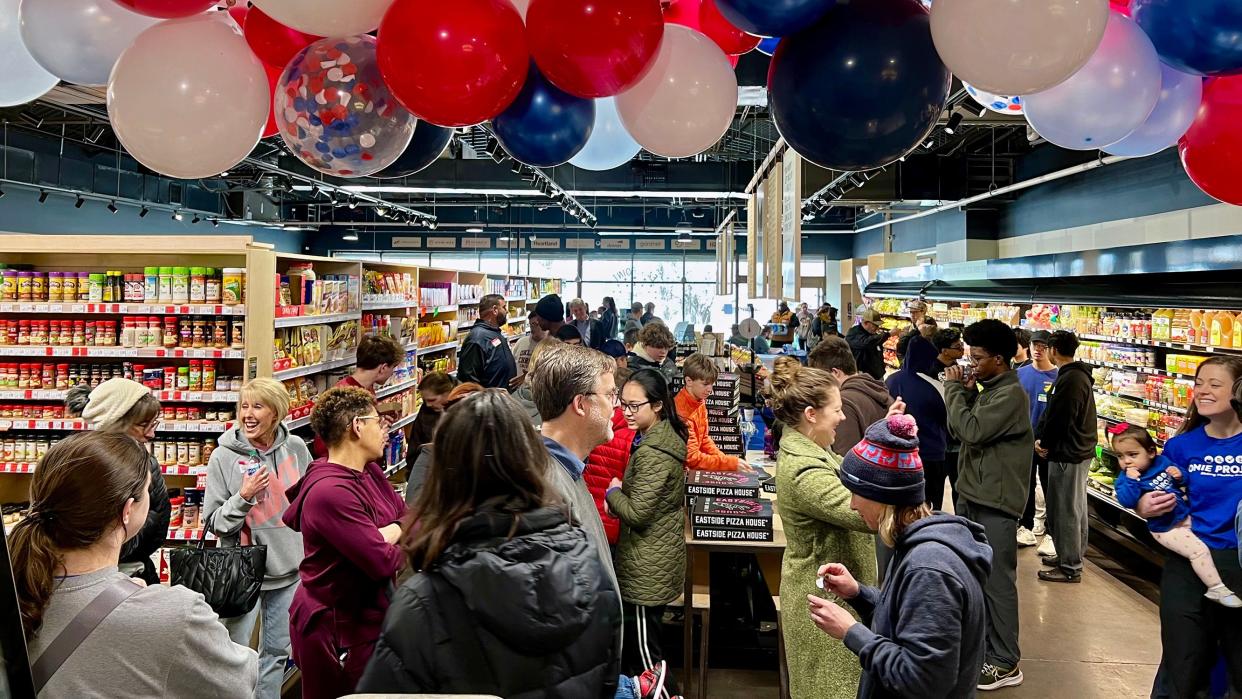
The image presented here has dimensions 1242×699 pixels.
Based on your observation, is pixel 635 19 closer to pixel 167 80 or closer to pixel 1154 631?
pixel 167 80

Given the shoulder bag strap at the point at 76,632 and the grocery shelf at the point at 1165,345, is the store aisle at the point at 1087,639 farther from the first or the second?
the shoulder bag strap at the point at 76,632

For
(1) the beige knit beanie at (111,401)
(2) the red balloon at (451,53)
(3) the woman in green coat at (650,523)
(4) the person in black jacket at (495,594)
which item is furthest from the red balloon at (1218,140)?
(1) the beige knit beanie at (111,401)

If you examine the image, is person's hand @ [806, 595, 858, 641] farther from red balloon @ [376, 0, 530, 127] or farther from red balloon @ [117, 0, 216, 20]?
red balloon @ [117, 0, 216, 20]

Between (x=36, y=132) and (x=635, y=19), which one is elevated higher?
(x=36, y=132)

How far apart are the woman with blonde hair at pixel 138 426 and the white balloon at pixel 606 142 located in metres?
2.03

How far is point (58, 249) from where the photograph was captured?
13.8 ft

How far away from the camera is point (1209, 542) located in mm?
3039

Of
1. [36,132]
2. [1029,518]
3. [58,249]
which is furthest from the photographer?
[36,132]

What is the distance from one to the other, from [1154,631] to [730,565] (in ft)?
8.59

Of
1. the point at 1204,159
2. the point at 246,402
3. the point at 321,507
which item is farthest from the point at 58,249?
the point at 1204,159

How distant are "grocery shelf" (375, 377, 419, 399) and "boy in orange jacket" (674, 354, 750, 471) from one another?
8.72 feet

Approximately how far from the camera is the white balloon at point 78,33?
2.21 metres

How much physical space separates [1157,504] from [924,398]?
1711 mm

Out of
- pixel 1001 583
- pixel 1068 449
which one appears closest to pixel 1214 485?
pixel 1001 583
